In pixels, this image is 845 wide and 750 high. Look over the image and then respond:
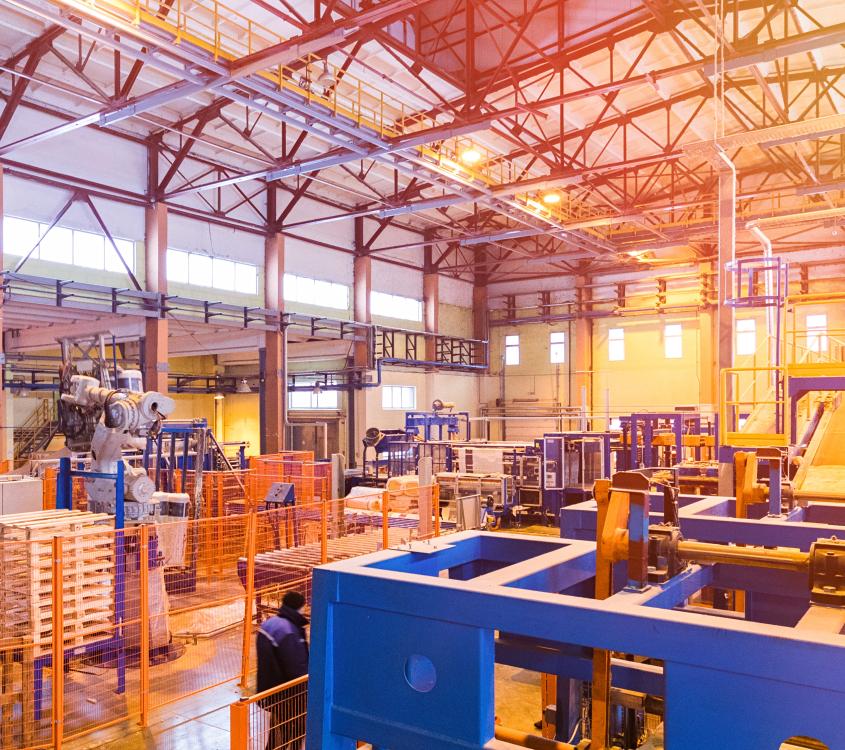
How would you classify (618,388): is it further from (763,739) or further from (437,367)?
(763,739)

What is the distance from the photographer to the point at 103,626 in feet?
23.2

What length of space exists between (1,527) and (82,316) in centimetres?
1542

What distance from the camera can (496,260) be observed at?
3428 cm

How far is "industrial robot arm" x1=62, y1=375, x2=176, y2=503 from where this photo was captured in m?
8.41

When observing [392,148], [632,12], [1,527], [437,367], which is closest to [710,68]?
[632,12]

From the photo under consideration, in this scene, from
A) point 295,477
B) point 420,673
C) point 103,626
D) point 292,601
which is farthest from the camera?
point 295,477

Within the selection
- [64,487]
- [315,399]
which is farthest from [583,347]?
[64,487]

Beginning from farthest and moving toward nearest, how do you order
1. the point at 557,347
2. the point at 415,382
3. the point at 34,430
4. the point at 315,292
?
the point at 557,347 < the point at 415,382 < the point at 34,430 < the point at 315,292

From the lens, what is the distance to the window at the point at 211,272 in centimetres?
2212

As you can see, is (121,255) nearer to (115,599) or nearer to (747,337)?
(115,599)

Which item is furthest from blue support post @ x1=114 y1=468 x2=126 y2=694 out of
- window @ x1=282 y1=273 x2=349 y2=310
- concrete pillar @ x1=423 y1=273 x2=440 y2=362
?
concrete pillar @ x1=423 y1=273 x2=440 y2=362

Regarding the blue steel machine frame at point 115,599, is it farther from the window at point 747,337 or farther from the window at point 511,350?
the window at point 511,350

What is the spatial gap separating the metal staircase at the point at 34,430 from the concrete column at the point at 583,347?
71.9 feet

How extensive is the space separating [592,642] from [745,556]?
834mm
